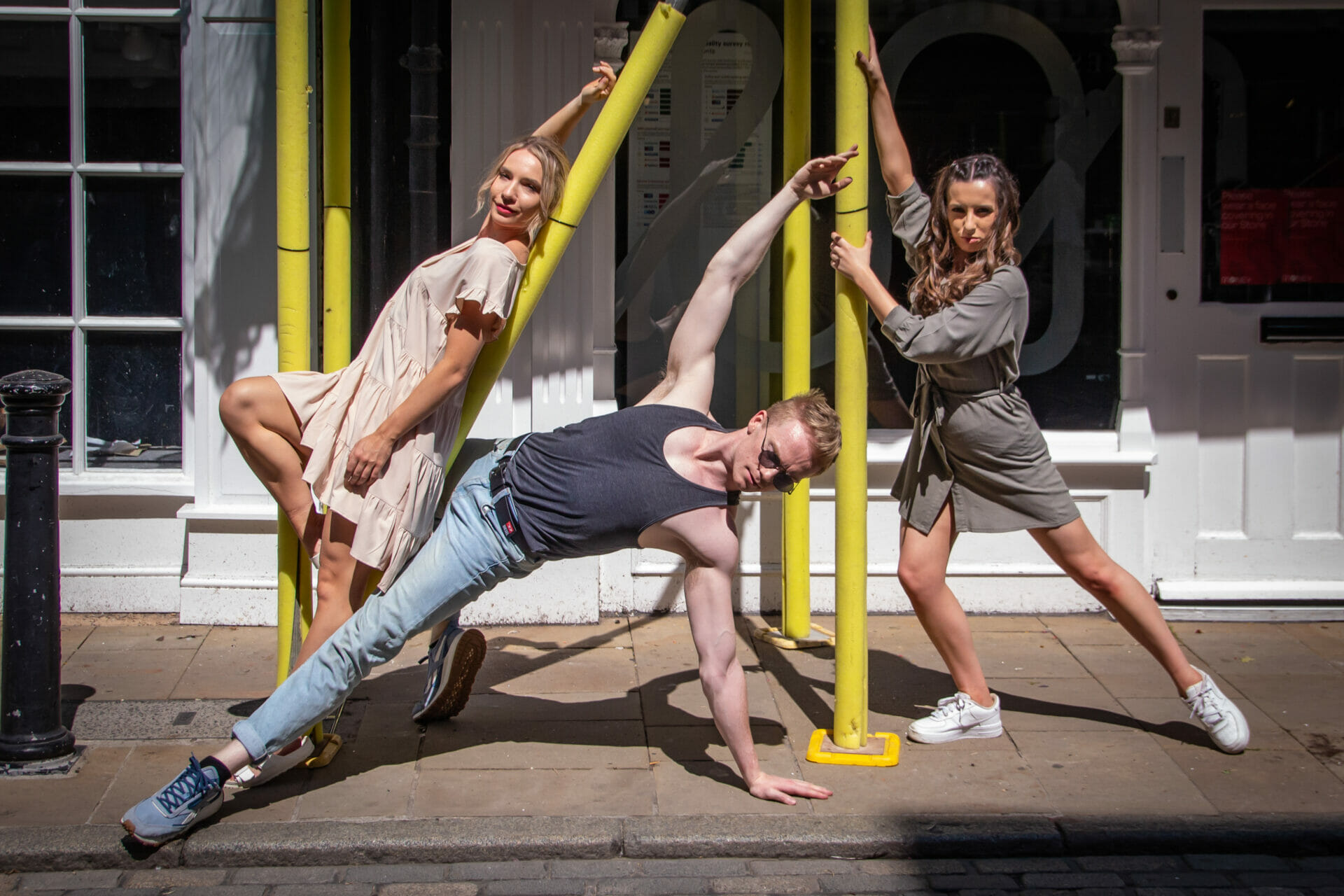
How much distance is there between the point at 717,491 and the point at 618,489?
28cm

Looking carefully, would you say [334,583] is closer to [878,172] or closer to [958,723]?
[958,723]

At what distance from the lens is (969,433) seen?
13.9ft

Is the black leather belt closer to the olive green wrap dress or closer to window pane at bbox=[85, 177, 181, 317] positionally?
the olive green wrap dress

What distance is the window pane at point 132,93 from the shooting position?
562 cm

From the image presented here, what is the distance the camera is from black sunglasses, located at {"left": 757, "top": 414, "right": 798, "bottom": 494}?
11.6ft

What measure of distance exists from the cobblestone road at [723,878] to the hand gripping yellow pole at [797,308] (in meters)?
1.84

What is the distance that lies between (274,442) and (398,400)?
39cm

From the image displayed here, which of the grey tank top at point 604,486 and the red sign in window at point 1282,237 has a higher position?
the red sign in window at point 1282,237

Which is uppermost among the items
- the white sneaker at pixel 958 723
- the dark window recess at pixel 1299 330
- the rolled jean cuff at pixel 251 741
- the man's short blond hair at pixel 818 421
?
the dark window recess at pixel 1299 330

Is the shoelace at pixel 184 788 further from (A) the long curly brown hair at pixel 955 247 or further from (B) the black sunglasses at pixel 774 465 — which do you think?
(A) the long curly brown hair at pixel 955 247

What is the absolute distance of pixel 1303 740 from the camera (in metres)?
4.42

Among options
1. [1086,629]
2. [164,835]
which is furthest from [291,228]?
[1086,629]

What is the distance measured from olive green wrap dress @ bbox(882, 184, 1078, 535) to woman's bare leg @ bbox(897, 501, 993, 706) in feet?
0.13

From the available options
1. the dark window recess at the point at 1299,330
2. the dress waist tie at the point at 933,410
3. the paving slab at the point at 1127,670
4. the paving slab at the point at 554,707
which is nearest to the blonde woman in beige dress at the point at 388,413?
the paving slab at the point at 554,707
